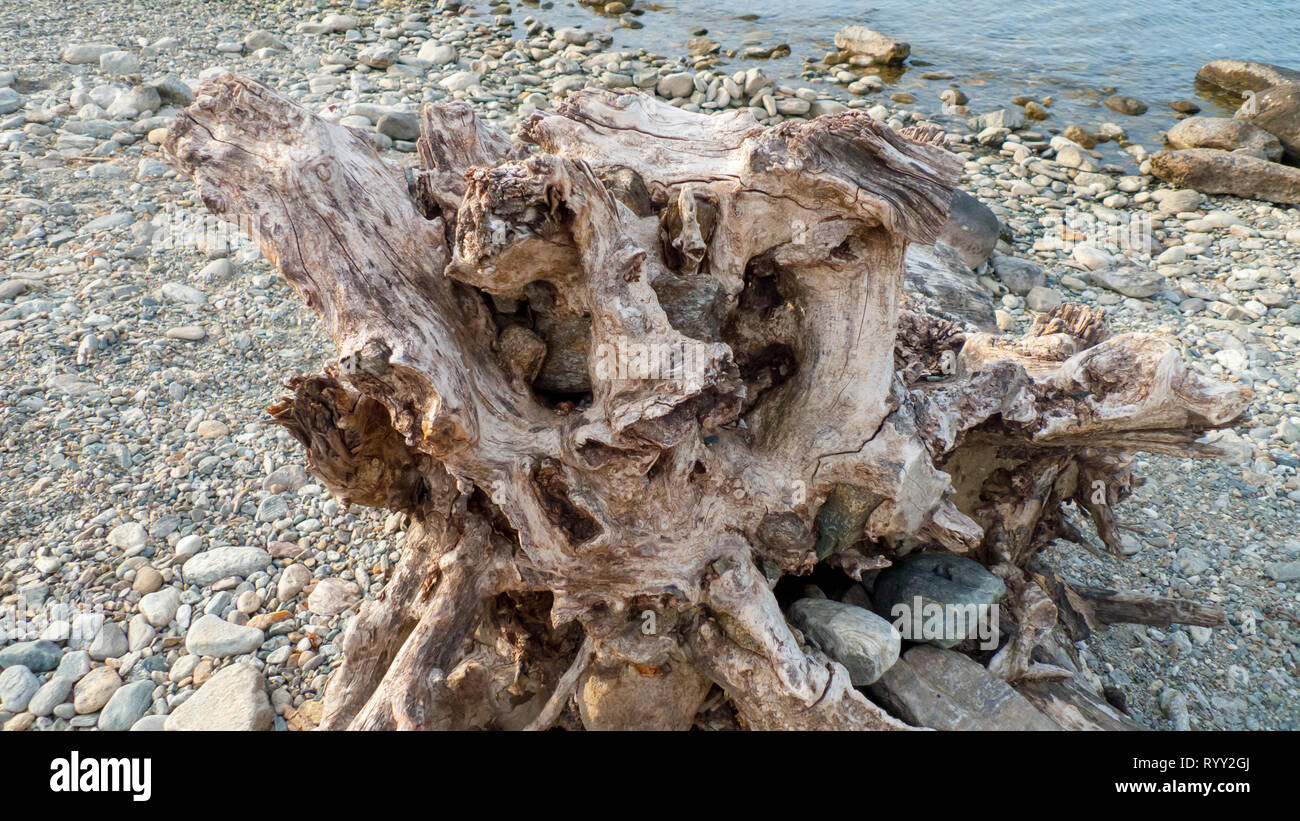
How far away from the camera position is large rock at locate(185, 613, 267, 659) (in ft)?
14.9

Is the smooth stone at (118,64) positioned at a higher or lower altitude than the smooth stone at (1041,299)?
higher

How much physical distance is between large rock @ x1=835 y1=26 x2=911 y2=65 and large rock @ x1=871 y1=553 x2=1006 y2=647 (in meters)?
11.9

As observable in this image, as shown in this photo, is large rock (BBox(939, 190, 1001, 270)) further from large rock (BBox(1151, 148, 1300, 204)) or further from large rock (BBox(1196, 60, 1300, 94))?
large rock (BBox(1196, 60, 1300, 94))

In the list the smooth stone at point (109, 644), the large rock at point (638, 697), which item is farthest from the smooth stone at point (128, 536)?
the large rock at point (638, 697)

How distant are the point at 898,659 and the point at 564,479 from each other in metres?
1.79

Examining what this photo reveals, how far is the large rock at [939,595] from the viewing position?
13.0ft

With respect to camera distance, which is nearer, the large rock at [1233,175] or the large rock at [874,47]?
the large rock at [1233,175]

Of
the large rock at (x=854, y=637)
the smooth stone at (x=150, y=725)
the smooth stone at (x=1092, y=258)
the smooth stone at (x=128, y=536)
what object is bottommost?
the smooth stone at (x=150, y=725)

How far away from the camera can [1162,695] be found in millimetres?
4625

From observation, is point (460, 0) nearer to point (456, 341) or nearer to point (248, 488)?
point (248, 488)

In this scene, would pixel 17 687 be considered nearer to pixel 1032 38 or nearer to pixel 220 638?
pixel 220 638

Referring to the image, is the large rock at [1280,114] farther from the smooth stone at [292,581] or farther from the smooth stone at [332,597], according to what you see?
the smooth stone at [292,581]

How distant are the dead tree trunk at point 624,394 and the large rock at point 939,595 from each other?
16cm

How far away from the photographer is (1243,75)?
1359 cm
